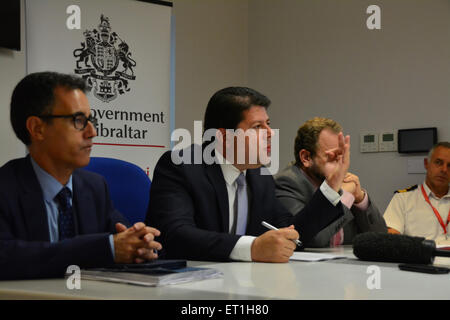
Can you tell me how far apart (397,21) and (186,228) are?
134 inches

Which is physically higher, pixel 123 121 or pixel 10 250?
pixel 123 121

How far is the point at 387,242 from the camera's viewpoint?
1.78 meters

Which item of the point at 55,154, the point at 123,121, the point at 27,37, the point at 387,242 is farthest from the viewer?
the point at 123,121

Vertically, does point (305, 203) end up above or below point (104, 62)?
below

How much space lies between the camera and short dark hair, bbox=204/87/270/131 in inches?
91.9

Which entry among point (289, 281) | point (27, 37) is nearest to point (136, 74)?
point (27, 37)

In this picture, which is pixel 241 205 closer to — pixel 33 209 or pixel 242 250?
pixel 242 250

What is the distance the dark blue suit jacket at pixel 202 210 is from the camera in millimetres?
1896

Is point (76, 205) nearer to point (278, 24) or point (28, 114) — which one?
point (28, 114)

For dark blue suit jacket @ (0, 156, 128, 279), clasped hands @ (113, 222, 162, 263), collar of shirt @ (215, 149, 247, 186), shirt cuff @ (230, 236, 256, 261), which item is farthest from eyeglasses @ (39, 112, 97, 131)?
collar of shirt @ (215, 149, 247, 186)

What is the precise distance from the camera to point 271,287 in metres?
1.23

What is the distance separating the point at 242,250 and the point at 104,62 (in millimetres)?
2369

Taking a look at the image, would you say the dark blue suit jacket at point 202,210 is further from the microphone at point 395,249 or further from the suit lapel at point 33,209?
the suit lapel at point 33,209

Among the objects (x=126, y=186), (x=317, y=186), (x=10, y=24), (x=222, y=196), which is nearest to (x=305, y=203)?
(x=317, y=186)
